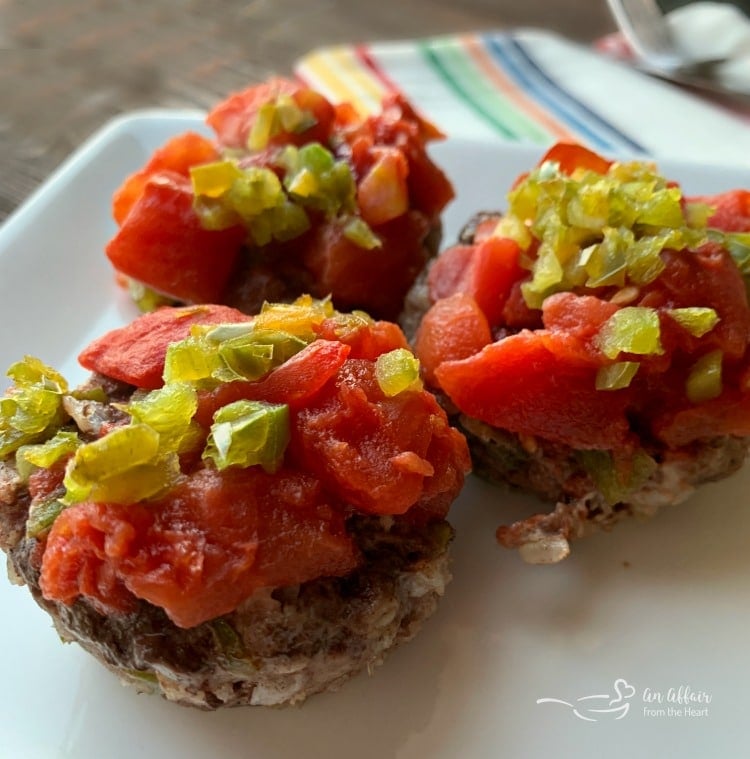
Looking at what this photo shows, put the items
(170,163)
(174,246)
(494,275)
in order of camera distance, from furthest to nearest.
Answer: (170,163)
(174,246)
(494,275)

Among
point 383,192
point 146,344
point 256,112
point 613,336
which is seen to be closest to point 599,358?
point 613,336

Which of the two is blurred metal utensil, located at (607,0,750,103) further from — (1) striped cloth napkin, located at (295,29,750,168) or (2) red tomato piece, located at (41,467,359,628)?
(2) red tomato piece, located at (41,467,359,628)

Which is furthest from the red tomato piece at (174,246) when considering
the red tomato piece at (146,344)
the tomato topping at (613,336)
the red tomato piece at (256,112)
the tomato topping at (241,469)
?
the tomato topping at (613,336)

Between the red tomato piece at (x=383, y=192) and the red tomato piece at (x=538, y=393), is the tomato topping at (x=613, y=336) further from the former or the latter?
the red tomato piece at (x=383, y=192)

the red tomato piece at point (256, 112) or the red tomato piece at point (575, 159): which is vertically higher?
the red tomato piece at point (256, 112)

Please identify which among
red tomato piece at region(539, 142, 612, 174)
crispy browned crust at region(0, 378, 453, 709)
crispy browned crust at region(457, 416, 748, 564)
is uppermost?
red tomato piece at region(539, 142, 612, 174)

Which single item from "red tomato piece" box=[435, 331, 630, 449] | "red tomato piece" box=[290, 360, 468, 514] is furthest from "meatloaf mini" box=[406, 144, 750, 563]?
"red tomato piece" box=[290, 360, 468, 514]

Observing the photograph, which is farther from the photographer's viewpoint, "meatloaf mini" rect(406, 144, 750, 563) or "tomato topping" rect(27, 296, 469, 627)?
"meatloaf mini" rect(406, 144, 750, 563)

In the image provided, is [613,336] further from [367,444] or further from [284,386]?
[284,386]
